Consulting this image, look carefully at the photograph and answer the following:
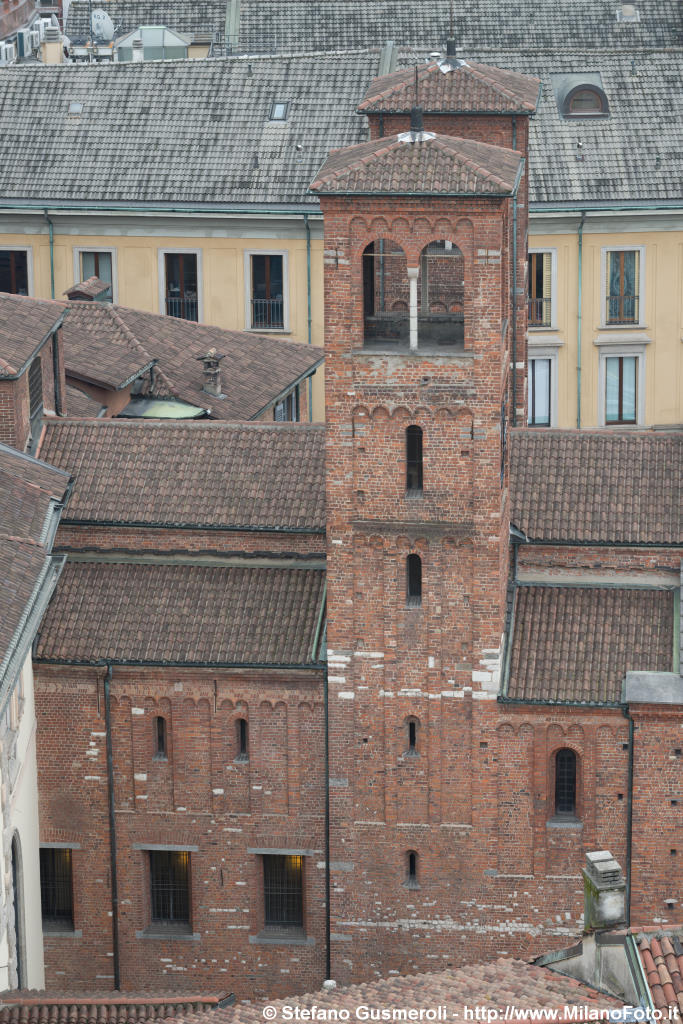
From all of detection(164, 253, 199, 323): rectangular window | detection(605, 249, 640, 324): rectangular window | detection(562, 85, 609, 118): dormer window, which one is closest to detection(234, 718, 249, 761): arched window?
detection(164, 253, 199, 323): rectangular window

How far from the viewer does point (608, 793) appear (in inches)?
1663

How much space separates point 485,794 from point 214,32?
52.8m

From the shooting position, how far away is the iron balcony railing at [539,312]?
67250 millimetres

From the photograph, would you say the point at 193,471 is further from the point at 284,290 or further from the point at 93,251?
the point at 93,251

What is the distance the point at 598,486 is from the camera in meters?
44.4

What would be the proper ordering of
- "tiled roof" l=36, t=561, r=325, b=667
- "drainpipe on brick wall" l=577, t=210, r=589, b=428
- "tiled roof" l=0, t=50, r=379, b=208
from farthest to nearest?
"tiled roof" l=0, t=50, r=379, b=208 < "drainpipe on brick wall" l=577, t=210, r=589, b=428 < "tiled roof" l=36, t=561, r=325, b=667

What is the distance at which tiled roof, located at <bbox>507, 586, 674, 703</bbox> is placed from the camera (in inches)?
1660

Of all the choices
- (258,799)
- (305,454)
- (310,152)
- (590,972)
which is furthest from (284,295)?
(590,972)

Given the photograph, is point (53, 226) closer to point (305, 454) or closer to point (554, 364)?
point (554, 364)

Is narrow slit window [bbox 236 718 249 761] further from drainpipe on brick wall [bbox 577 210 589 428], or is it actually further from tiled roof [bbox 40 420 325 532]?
drainpipe on brick wall [bbox 577 210 589 428]

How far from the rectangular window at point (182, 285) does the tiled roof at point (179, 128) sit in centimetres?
210

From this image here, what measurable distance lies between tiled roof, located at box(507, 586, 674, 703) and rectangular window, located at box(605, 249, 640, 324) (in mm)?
25384

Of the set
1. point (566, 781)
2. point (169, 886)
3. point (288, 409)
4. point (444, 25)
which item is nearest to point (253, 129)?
point (288, 409)

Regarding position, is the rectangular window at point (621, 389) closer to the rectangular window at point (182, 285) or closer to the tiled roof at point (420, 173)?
the rectangular window at point (182, 285)
